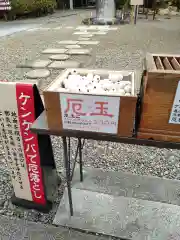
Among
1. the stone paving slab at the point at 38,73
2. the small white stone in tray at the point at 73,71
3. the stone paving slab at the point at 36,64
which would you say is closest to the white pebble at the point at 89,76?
the small white stone in tray at the point at 73,71

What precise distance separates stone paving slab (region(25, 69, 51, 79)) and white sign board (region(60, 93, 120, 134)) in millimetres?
3841

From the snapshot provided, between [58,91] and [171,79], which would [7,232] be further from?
[171,79]

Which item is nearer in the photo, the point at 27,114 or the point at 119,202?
the point at 27,114

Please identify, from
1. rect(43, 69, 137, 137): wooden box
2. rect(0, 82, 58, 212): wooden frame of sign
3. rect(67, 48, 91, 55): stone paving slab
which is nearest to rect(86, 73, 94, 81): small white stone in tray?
rect(43, 69, 137, 137): wooden box

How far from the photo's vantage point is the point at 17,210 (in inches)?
81.5

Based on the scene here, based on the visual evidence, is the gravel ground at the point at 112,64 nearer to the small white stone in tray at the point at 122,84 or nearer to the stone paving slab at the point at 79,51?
the stone paving slab at the point at 79,51

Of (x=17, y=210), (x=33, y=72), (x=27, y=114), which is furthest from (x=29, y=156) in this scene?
(x=33, y=72)

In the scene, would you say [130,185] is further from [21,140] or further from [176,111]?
[176,111]

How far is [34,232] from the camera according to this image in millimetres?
1865

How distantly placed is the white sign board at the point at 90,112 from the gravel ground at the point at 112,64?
111 cm

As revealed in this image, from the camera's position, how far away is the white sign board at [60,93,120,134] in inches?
Answer: 48.8

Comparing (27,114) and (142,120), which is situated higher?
(142,120)

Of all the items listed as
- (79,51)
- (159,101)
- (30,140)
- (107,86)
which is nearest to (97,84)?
(107,86)

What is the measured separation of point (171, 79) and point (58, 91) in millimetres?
601
